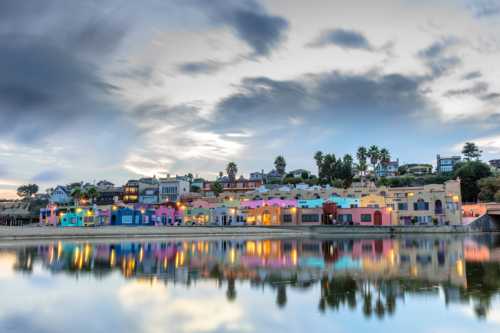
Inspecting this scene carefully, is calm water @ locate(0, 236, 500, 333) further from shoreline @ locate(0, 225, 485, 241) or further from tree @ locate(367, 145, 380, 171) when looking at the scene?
tree @ locate(367, 145, 380, 171)

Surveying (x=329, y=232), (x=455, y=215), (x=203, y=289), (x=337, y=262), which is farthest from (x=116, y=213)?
(x=203, y=289)

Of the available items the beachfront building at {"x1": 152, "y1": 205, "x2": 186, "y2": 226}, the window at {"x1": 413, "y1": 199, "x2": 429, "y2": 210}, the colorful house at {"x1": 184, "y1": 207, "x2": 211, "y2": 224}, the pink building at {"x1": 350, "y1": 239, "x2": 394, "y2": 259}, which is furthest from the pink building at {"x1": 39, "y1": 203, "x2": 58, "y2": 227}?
the pink building at {"x1": 350, "y1": 239, "x2": 394, "y2": 259}

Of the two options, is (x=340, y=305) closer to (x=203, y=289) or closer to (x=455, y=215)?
(x=203, y=289)

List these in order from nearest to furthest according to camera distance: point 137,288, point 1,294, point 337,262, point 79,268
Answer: point 1,294, point 137,288, point 79,268, point 337,262

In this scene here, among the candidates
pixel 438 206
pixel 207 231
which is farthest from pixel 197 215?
pixel 438 206

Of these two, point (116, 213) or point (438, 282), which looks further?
point (116, 213)

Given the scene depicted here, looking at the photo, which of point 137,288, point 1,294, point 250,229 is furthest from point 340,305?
point 250,229

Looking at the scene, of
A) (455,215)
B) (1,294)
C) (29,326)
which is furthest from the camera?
(455,215)

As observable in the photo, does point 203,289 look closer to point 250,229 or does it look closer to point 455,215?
point 250,229

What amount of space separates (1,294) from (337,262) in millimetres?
20129

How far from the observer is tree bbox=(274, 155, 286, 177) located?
179m

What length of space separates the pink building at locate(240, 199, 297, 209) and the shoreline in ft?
34.6

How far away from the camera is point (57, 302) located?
17.9 m

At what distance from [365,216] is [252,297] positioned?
7449 centimetres
